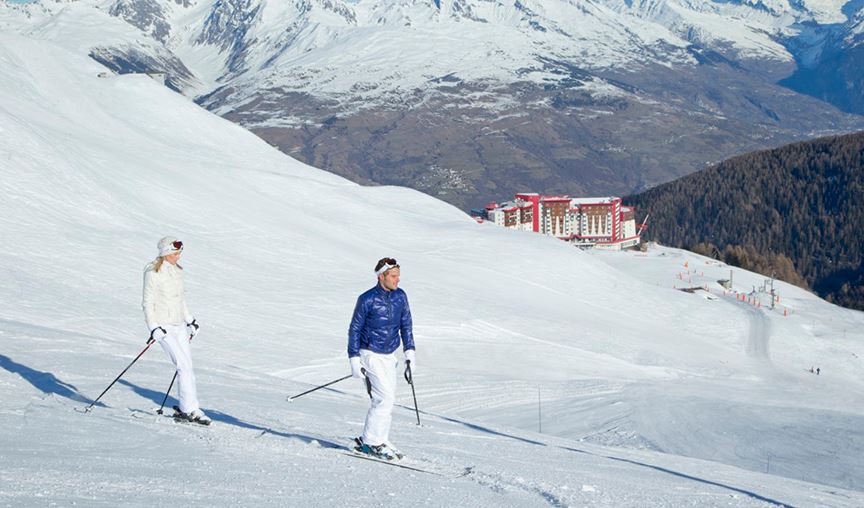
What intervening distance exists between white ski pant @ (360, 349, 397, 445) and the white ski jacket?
2951 mm

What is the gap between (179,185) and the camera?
163 feet

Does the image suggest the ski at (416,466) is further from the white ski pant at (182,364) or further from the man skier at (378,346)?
the white ski pant at (182,364)

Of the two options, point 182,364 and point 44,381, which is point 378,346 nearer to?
point 182,364

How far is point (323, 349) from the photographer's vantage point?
30.6 m

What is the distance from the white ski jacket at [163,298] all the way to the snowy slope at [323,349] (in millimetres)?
1446

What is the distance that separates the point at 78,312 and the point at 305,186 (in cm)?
3345

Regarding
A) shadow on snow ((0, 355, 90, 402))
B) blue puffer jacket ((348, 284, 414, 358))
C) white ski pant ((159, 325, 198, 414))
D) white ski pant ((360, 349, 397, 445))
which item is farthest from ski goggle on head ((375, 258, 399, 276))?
shadow on snow ((0, 355, 90, 402))

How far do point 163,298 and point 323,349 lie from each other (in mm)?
17728

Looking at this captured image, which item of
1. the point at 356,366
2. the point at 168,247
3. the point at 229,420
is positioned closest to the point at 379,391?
the point at 356,366

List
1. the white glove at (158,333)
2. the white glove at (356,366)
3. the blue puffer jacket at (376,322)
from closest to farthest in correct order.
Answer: the white glove at (356,366) → the blue puffer jacket at (376,322) → the white glove at (158,333)

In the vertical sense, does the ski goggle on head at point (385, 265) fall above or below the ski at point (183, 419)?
above

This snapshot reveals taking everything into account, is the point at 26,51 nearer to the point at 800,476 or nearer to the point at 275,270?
the point at 275,270

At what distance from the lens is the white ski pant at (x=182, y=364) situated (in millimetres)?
12984

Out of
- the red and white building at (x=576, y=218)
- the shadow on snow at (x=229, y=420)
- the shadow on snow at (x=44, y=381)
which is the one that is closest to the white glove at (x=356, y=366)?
the shadow on snow at (x=229, y=420)
